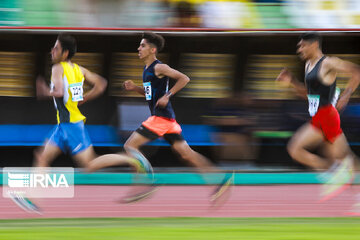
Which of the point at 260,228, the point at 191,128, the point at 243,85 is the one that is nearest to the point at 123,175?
the point at 191,128

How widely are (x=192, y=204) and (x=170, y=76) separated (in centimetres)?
163

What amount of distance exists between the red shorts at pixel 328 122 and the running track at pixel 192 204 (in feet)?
2.64

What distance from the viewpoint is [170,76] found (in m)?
8.33

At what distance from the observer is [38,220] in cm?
729

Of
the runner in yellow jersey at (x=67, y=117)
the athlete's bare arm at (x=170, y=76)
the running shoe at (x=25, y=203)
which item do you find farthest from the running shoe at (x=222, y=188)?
the running shoe at (x=25, y=203)

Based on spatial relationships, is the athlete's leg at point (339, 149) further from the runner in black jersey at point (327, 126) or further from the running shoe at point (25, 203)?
the running shoe at point (25, 203)

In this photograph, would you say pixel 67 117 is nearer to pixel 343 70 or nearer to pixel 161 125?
pixel 161 125

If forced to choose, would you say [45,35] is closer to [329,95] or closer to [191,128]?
[191,128]

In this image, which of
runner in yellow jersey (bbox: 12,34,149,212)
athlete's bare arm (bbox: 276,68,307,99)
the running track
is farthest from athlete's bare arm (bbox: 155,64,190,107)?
the running track

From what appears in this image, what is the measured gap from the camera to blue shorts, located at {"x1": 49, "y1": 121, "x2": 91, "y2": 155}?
25.1ft

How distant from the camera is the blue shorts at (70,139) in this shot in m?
A: 7.65

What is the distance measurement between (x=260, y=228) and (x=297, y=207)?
6.96 ft

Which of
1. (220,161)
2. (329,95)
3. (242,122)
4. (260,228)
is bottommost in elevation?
(220,161)

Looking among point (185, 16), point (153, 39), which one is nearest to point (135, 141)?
point (153, 39)
